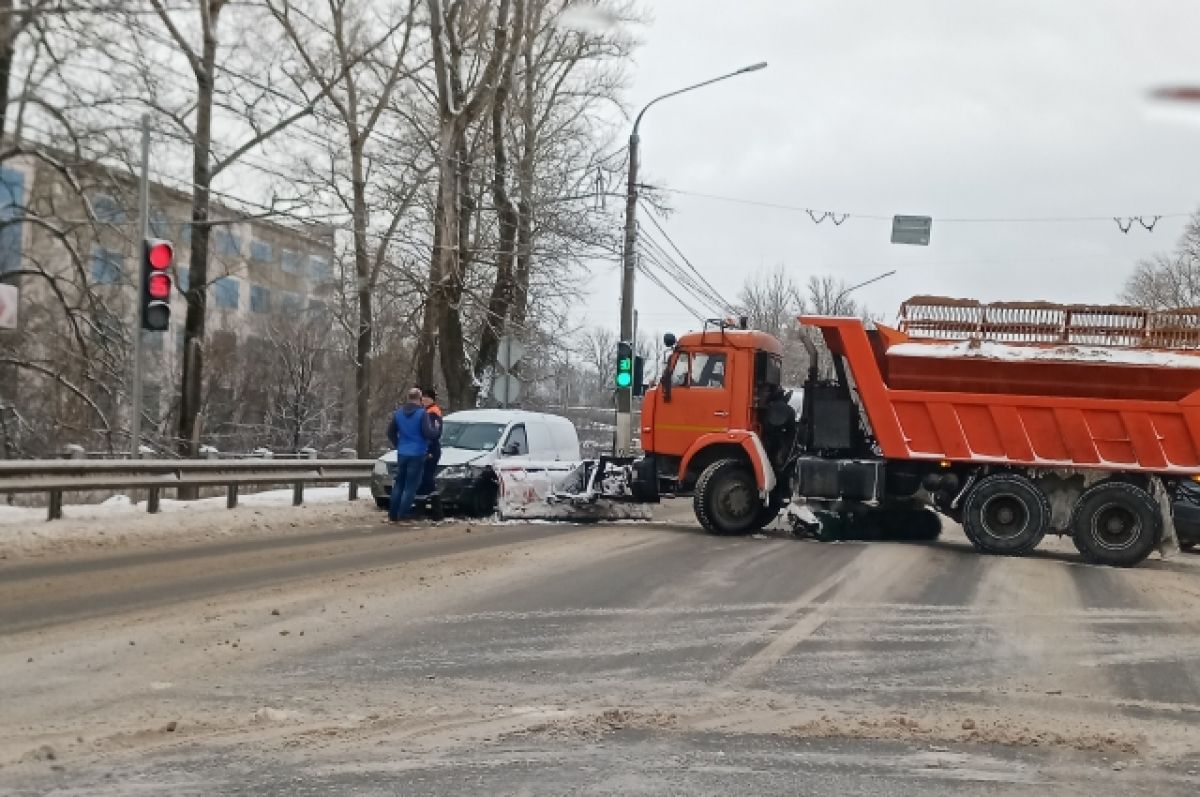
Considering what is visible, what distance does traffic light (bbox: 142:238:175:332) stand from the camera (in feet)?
56.7

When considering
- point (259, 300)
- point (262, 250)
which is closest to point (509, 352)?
point (262, 250)

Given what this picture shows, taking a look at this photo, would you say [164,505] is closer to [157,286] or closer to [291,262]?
[157,286]

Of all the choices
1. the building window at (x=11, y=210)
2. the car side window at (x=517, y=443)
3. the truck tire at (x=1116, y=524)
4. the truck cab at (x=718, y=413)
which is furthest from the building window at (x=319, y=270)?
the truck tire at (x=1116, y=524)

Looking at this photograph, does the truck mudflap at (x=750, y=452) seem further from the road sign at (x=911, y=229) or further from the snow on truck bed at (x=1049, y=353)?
the road sign at (x=911, y=229)

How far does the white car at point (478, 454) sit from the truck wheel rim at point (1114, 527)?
8.24 metres

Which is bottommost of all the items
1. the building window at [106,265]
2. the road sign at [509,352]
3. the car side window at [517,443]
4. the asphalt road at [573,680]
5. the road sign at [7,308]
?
the asphalt road at [573,680]

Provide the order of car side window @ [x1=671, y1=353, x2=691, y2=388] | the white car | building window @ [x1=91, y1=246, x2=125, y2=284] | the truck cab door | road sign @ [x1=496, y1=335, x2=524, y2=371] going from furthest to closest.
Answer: road sign @ [x1=496, y1=335, x2=524, y2=371] < building window @ [x1=91, y1=246, x2=125, y2=284] < the white car < car side window @ [x1=671, y1=353, x2=691, y2=388] < the truck cab door

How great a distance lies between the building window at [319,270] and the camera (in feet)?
124

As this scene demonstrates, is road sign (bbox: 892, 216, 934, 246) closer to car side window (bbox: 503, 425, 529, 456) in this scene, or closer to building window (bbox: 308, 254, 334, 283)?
car side window (bbox: 503, 425, 529, 456)

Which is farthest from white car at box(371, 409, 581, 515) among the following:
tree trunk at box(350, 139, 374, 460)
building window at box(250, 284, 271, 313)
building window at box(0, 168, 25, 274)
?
building window at box(250, 284, 271, 313)

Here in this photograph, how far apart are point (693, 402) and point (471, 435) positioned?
3794 mm

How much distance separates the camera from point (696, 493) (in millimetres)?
18281

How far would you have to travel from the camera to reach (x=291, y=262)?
38469 millimetres

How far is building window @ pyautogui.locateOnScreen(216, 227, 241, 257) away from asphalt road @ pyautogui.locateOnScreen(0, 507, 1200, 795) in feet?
50.3
